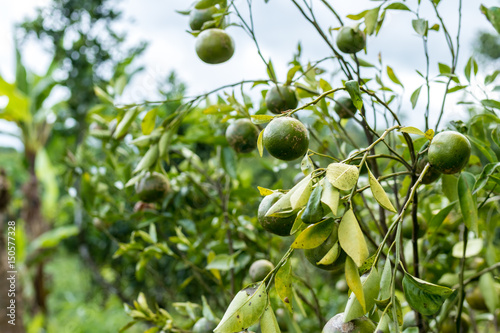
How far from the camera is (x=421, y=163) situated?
1.38ft

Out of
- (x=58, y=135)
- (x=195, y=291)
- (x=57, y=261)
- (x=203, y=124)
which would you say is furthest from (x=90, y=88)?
(x=203, y=124)

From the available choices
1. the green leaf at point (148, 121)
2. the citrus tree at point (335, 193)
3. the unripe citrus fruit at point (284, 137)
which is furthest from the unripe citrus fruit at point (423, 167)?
the green leaf at point (148, 121)

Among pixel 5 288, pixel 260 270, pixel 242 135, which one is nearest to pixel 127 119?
pixel 242 135

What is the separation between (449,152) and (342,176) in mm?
125

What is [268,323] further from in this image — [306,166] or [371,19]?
[371,19]

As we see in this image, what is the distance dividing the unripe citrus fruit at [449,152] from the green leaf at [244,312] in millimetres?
180

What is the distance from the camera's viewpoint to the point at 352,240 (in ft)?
0.89

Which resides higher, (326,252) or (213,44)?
(213,44)

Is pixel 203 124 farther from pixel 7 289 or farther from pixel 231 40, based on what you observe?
pixel 7 289

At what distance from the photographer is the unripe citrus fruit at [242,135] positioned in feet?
1.84

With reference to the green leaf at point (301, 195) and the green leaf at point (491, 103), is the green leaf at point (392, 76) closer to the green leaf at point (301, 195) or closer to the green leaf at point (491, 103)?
the green leaf at point (491, 103)

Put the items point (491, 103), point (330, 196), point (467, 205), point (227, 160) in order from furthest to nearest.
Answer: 1. point (227, 160)
2. point (491, 103)
3. point (467, 205)
4. point (330, 196)

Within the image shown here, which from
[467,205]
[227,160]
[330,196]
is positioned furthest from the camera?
[227,160]

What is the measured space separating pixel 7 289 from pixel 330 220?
2.91m
